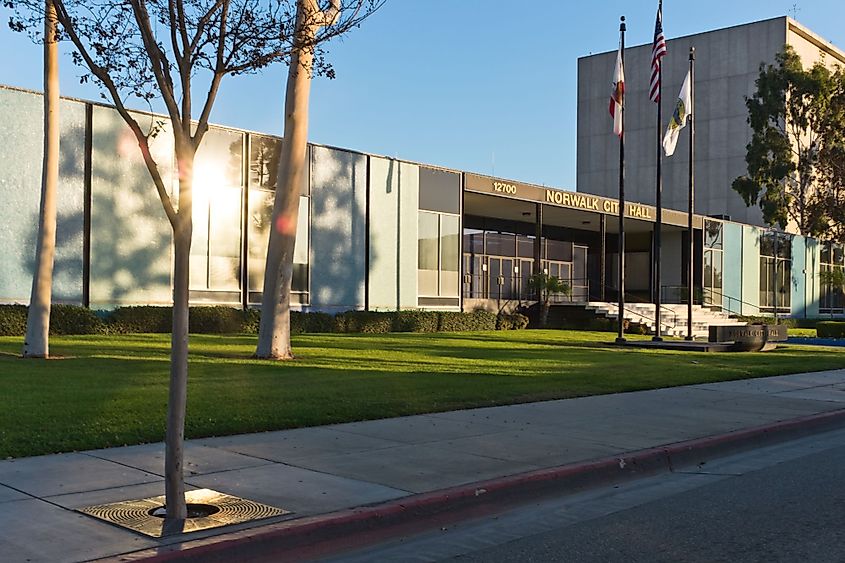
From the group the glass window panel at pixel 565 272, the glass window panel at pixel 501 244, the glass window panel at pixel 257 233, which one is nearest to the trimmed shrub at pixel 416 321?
the glass window panel at pixel 257 233

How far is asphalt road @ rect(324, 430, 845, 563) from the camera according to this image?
249 inches

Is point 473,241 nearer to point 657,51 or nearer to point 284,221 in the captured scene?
point 657,51

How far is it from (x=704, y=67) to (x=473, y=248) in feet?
132

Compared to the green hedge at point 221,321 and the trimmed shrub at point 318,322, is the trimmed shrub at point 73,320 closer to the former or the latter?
the green hedge at point 221,321

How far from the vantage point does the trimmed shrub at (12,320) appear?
21875 millimetres

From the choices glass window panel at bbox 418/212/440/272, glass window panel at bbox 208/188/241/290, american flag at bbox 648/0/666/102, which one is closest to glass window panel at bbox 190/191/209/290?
glass window panel at bbox 208/188/241/290

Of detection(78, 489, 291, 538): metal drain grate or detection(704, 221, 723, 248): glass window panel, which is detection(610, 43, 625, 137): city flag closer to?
detection(78, 489, 291, 538): metal drain grate

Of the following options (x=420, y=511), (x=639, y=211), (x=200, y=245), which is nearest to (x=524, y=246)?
(x=639, y=211)

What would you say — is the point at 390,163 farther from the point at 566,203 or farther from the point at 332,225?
the point at 566,203

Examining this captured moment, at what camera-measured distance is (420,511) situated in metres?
7.14

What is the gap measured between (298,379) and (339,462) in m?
6.66

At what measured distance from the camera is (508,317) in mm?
38875

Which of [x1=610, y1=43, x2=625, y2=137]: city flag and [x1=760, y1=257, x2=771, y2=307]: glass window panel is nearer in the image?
[x1=610, y1=43, x2=625, y2=137]: city flag

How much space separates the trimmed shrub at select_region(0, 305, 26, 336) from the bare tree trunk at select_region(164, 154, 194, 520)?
56.7 feet
